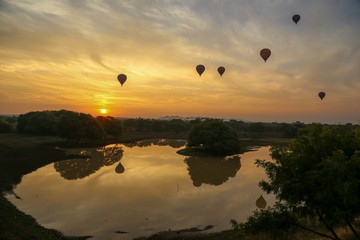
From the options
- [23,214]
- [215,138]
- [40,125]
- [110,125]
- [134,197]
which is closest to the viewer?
[23,214]

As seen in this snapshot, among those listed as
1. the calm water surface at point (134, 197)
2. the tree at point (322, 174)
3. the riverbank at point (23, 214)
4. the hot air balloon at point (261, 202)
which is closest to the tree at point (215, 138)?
the calm water surface at point (134, 197)

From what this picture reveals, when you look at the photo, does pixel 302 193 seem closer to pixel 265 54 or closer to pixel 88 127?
pixel 265 54

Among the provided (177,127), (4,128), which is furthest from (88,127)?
(177,127)

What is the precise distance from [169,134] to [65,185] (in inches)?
4674

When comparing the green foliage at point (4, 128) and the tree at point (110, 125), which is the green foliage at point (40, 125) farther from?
the tree at point (110, 125)

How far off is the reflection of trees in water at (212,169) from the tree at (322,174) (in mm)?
36603

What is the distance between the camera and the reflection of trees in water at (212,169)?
5585 cm

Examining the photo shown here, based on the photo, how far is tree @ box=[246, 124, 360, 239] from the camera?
12.9m

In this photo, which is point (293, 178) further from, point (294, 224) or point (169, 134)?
point (169, 134)

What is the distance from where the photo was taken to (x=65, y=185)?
4878cm

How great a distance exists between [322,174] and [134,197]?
3199 centimetres

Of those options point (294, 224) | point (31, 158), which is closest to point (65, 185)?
point (31, 158)

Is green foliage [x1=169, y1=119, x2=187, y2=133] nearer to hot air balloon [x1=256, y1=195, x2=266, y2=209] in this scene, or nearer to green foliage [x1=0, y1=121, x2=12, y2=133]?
green foliage [x1=0, y1=121, x2=12, y2=133]

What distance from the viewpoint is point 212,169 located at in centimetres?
6669
